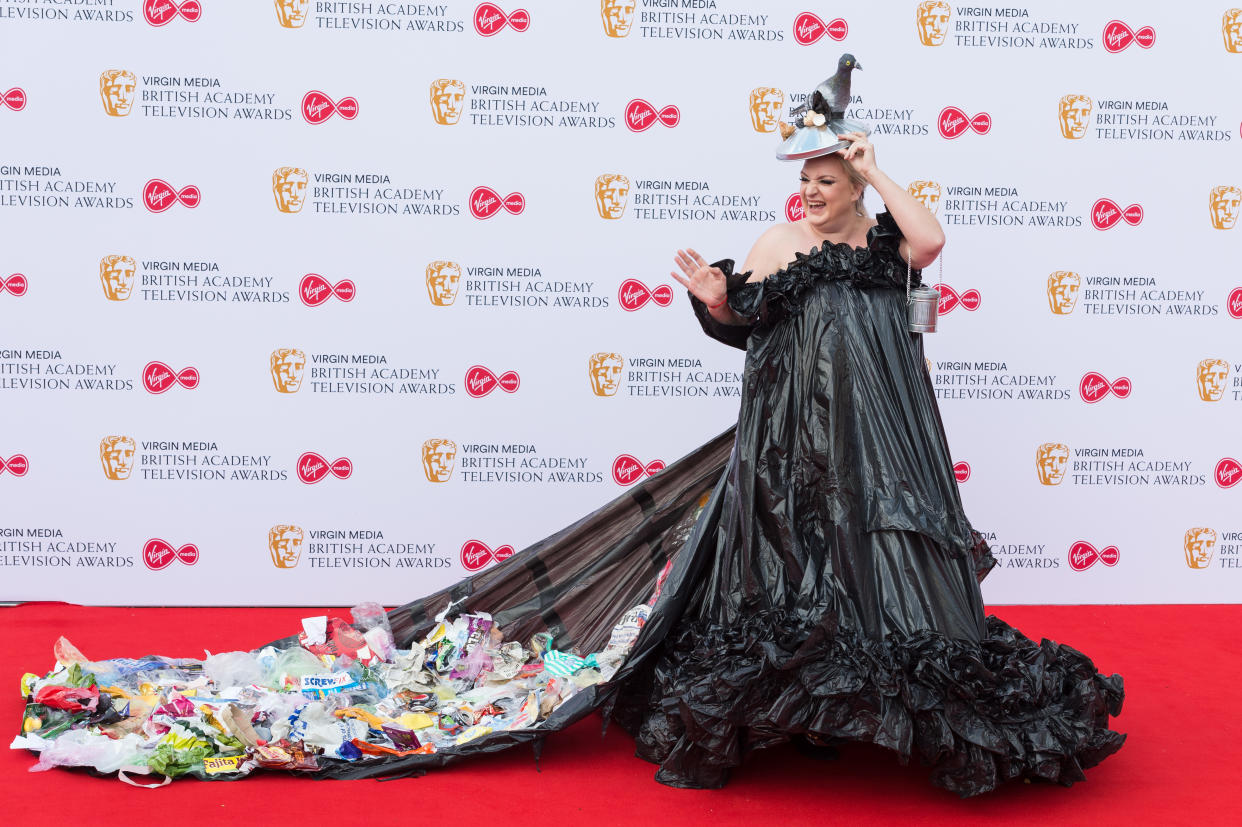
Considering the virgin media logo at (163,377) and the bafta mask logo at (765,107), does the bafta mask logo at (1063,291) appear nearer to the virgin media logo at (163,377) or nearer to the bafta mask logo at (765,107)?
the bafta mask logo at (765,107)

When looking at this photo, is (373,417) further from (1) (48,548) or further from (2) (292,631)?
(1) (48,548)

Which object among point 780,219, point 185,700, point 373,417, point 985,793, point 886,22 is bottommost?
point 985,793

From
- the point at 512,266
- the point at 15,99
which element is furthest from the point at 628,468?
the point at 15,99

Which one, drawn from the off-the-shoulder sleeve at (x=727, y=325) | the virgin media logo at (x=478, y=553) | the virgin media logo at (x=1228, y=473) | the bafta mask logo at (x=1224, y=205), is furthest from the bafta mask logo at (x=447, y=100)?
the virgin media logo at (x=1228, y=473)

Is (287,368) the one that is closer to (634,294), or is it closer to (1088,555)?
(634,294)

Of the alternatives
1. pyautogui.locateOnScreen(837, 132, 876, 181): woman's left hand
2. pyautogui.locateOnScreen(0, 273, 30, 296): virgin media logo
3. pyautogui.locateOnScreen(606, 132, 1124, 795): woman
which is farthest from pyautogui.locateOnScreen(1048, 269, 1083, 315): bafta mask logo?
pyautogui.locateOnScreen(0, 273, 30, 296): virgin media logo

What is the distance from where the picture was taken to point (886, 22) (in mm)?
4930

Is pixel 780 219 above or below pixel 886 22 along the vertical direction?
below

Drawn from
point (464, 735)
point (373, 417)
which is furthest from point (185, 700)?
point (373, 417)

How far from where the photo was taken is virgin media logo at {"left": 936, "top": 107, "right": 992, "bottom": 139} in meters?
4.98

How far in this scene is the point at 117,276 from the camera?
191 inches

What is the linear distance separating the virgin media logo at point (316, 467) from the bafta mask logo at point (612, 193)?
5.04ft

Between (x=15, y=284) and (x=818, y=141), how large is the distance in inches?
136

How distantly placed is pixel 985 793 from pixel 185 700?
2206mm
